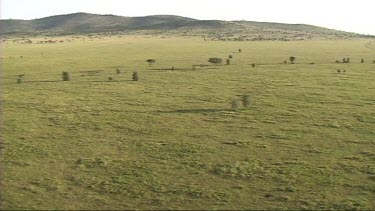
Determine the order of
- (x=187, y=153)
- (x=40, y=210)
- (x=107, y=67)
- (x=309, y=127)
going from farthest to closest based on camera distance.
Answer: (x=107, y=67) → (x=309, y=127) → (x=187, y=153) → (x=40, y=210)

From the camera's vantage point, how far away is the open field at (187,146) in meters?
18.3

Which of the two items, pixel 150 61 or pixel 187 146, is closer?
pixel 187 146

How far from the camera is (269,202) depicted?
1777cm

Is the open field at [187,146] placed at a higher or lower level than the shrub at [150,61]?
lower

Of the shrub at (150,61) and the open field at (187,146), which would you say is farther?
the shrub at (150,61)

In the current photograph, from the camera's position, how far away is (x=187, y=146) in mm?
24906

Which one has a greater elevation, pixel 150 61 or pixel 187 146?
pixel 150 61

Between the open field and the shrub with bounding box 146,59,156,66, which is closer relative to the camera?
the open field

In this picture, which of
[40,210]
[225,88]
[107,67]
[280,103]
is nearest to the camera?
[40,210]

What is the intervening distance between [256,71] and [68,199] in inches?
1676

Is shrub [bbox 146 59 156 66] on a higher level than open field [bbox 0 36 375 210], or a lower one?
higher

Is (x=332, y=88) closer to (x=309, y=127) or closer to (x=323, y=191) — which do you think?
(x=309, y=127)

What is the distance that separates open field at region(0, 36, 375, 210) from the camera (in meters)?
18.3

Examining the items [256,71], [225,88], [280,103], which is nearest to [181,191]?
[280,103]
